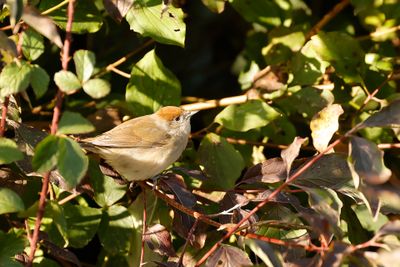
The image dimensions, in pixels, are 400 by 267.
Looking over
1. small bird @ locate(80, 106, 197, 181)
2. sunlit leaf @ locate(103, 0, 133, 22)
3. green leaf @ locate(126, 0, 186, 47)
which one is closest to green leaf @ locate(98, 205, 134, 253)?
small bird @ locate(80, 106, 197, 181)

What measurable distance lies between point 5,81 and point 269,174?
863 millimetres

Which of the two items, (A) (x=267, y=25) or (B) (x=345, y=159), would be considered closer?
(B) (x=345, y=159)

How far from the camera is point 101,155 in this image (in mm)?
2398

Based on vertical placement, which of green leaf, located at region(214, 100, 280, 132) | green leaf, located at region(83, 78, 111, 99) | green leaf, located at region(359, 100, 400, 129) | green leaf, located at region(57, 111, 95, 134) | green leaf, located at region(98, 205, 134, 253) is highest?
green leaf, located at region(83, 78, 111, 99)

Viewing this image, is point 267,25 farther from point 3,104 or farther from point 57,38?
point 57,38

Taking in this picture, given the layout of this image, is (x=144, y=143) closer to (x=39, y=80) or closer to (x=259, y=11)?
(x=259, y=11)

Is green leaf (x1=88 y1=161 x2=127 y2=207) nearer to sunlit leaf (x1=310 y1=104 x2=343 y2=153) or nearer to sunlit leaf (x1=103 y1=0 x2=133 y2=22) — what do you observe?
sunlit leaf (x1=103 y1=0 x2=133 y2=22)

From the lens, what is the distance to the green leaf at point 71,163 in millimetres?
1441

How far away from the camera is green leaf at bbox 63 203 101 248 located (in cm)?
215

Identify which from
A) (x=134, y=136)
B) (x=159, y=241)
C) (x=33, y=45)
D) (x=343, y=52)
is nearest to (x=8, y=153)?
(x=33, y=45)

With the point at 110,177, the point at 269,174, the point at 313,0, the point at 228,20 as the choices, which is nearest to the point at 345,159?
the point at 269,174

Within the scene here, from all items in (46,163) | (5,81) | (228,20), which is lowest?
(228,20)

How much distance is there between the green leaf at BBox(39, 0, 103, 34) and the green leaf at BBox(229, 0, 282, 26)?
1.89 feet

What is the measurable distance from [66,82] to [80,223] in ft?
2.67
